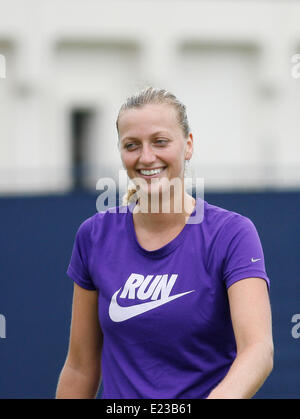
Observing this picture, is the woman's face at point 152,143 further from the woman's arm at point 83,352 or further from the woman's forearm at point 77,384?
the woman's forearm at point 77,384

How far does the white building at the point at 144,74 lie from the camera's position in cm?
1401

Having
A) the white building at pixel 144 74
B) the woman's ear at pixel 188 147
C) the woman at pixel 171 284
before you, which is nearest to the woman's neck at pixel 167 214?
the woman at pixel 171 284

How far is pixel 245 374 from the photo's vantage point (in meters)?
2.30

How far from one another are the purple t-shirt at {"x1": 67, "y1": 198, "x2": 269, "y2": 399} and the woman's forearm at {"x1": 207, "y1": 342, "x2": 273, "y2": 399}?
150 mm

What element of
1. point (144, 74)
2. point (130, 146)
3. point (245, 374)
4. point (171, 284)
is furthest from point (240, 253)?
point (144, 74)

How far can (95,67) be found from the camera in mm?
14648

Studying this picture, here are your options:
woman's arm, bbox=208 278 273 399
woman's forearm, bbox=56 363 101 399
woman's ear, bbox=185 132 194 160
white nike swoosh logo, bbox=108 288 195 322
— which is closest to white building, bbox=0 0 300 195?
woman's forearm, bbox=56 363 101 399

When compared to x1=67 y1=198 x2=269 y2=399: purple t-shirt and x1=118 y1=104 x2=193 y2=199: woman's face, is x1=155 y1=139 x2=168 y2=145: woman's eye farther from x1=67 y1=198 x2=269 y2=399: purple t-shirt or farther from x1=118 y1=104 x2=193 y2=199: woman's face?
x1=67 y1=198 x2=269 y2=399: purple t-shirt

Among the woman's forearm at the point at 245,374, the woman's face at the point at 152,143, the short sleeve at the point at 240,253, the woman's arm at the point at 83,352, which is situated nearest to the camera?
the woman's forearm at the point at 245,374

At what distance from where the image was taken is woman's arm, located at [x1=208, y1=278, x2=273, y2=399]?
7.53 feet

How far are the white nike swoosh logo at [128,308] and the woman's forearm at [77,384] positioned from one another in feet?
1.16

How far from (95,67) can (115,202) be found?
28.1 ft

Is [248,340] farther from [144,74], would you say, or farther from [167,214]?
[144,74]

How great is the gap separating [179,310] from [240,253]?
9.4 inches
